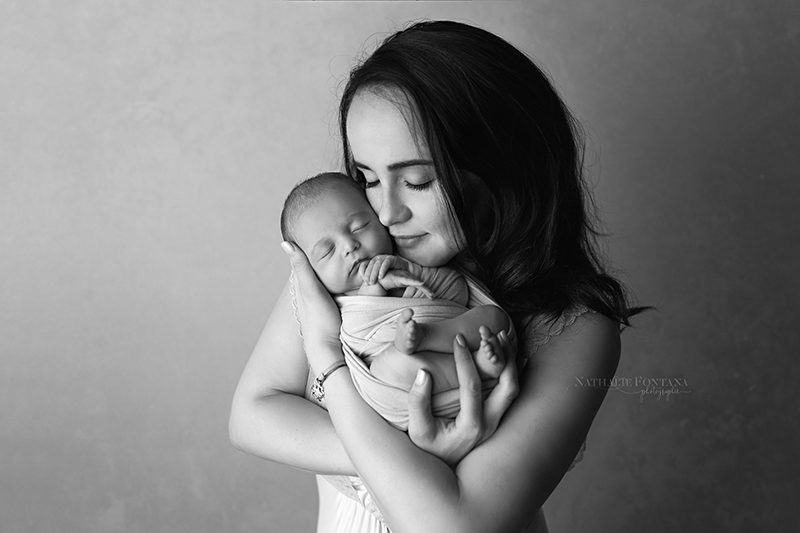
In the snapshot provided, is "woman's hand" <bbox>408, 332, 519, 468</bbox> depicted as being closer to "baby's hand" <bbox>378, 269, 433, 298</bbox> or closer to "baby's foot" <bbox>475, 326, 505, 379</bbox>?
"baby's foot" <bbox>475, 326, 505, 379</bbox>

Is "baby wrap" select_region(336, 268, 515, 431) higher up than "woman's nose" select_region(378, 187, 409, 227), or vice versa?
"woman's nose" select_region(378, 187, 409, 227)

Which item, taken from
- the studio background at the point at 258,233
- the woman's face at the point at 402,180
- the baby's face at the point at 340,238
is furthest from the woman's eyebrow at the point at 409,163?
the studio background at the point at 258,233

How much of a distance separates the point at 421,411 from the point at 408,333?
0.15 m

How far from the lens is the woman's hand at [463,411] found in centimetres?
148

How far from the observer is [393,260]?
1.73m

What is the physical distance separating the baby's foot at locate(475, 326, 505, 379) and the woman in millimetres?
29

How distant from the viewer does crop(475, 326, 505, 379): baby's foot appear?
4.95ft

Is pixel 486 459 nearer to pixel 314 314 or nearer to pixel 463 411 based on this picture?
pixel 463 411

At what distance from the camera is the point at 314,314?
1708mm

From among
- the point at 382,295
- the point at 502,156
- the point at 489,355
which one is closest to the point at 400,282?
the point at 382,295

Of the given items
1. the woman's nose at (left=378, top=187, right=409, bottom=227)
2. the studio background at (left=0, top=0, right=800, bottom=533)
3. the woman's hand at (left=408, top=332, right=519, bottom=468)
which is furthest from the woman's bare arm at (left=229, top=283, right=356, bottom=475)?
the studio background at (left=0, top=0, right=800, bottom=533)

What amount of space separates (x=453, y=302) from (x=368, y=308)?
0.18 meters

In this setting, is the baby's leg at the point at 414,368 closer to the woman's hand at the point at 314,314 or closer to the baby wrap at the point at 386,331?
the baby wrap at the point at 386,331

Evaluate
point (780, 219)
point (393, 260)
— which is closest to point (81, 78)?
point (393, 260)
